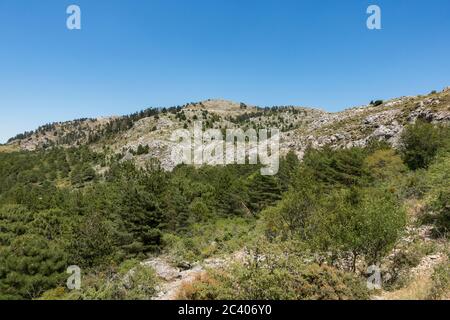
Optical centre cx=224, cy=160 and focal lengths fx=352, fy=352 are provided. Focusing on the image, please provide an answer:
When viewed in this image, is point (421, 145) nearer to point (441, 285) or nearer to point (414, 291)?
point (414, 291)

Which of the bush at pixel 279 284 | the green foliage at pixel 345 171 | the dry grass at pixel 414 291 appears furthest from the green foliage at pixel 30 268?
the green foliage at pixel 345 171

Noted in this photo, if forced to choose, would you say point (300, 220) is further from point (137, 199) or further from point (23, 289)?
point (23, 289)

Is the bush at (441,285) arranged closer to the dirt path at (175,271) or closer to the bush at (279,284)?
the bush at (279,284)

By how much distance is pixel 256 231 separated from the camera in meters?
42.9

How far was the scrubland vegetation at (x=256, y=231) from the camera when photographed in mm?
15672

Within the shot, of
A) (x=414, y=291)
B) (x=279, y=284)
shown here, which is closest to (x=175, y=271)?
(x=279, y=284)

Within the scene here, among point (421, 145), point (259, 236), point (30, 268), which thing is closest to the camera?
point (259, 236)

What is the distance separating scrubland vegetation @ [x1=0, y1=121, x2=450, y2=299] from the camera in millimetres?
15672

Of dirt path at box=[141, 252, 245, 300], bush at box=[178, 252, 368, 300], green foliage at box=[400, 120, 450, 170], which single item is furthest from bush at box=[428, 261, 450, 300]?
green foliage at box=[400, 120, 450, 170]

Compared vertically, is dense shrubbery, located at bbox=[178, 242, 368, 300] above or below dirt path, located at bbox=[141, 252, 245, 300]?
above

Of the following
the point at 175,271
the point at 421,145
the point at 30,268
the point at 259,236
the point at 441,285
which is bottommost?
the point at 30,268

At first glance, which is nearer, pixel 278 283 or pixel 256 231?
pixel 278 283

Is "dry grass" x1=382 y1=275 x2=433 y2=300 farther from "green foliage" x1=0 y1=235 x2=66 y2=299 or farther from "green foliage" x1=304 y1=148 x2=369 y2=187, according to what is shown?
"green foliage" x1=304 y1=148 x2=369 y2=187
